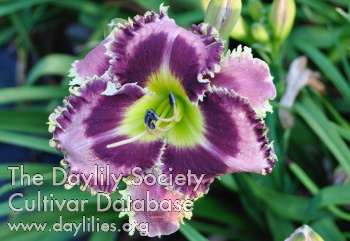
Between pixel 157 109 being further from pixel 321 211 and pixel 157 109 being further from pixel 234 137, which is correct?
pixel 321 211

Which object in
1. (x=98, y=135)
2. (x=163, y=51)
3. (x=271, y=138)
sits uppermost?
(x=163, y=51)

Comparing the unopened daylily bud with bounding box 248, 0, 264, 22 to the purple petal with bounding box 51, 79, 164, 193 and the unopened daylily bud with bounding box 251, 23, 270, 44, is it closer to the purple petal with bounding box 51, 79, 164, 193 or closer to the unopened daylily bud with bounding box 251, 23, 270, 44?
the unopened daylily bud with bounding box 251, 23, 270, 44

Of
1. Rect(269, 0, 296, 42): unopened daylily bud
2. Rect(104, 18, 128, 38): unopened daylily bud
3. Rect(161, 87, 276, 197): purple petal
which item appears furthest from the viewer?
Rect(269, 0, 296, 42): unopened daylily bud

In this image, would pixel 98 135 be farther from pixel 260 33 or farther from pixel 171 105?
pixel 260 33

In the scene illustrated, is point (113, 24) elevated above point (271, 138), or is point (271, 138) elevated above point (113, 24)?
point (113, 24)

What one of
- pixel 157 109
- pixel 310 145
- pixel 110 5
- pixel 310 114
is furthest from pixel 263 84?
pixel 110 5

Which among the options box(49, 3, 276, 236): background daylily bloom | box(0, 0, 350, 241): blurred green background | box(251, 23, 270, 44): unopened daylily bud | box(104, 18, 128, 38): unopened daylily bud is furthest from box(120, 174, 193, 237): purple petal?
box(251, 23, 270, 44): unopened daylily bud

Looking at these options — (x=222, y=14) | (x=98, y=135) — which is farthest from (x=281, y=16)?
(x=98, y=135)
